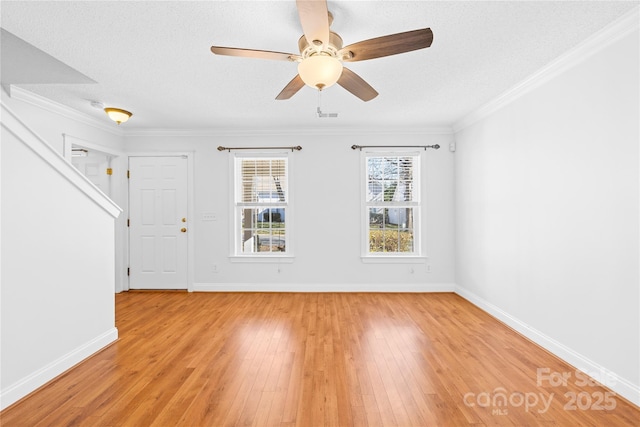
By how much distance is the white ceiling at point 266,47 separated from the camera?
1900 millimetres

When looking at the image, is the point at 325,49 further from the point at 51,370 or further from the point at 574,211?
the point at 51,370

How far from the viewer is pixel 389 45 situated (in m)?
1.73

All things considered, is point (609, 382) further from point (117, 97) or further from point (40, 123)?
point (40, 123)

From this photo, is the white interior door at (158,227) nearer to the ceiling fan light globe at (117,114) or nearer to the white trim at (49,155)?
the ceiling fan light globe at (117,114)

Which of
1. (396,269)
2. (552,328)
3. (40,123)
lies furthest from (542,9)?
(40,123)

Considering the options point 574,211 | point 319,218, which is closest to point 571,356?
point 574,211

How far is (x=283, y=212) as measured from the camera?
15.7ft

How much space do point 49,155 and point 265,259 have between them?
296cm

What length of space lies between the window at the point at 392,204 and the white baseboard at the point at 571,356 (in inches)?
56.0

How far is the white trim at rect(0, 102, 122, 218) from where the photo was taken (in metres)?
1.90

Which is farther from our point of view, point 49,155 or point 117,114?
point 117,114

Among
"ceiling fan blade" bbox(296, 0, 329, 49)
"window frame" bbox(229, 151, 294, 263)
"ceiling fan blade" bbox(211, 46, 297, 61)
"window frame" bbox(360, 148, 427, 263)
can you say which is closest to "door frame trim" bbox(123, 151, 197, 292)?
"window frame" bbox(229, 151, 294, 263)

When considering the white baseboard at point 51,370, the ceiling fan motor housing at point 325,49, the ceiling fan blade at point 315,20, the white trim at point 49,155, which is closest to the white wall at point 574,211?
the ceiling fan motor housing at point 325,49

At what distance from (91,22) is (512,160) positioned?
385 centimetres
